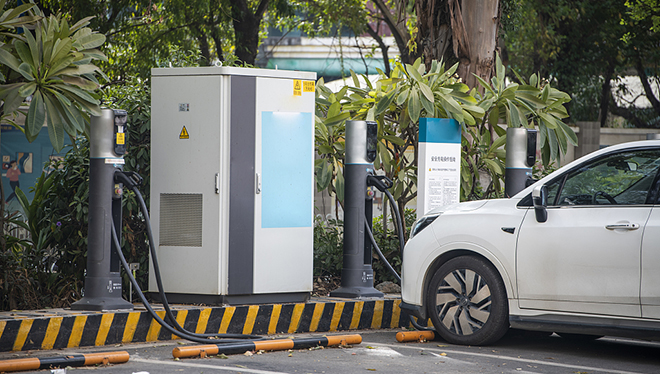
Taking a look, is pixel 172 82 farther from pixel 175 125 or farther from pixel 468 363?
pixel 468 363

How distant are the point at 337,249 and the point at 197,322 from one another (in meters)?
2.58

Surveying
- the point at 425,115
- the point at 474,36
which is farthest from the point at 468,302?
the point at 474,36

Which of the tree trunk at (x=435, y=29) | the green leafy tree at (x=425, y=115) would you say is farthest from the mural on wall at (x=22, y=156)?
the tree trunk at (x=435, y=29)

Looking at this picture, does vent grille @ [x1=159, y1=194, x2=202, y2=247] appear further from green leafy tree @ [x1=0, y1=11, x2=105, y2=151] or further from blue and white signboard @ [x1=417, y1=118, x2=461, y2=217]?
blue and white signboard @ [x1=417, y1=118, x2=461, y2=217]

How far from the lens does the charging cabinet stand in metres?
6.89

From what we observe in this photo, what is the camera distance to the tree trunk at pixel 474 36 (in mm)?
9961

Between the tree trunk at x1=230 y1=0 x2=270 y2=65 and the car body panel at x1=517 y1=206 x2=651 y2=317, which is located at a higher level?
the tree trunk at x1=230 y1=0 x2=270 y2=65

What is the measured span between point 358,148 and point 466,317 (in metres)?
2.06

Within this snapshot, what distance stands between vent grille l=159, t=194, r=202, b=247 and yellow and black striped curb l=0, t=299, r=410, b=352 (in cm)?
70

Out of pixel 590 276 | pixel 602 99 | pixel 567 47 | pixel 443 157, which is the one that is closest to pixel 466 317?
pixel 590 276

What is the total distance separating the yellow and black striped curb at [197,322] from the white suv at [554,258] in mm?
733

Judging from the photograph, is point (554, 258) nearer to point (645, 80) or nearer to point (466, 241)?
point (466, 241)

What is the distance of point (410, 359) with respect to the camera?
5.94 m

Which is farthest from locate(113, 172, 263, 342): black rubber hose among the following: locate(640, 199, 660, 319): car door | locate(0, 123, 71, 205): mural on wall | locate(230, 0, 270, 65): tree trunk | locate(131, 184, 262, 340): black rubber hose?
locate(230, 0, 270, 65): tree trunk
